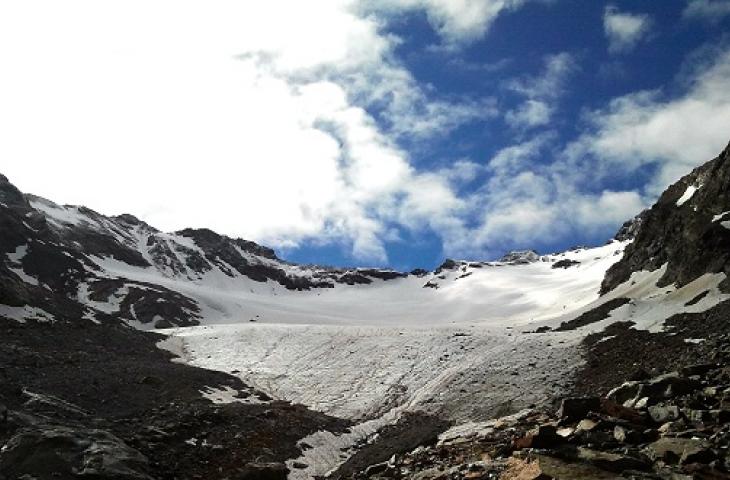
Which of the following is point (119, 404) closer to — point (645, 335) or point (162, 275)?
point (645, 335)

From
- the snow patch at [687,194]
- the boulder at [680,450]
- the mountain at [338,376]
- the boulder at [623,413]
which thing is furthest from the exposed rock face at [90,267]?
the snow patch at [687,194]

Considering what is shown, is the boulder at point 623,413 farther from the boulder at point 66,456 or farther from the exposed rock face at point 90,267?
the exposed rock face at point 90,267

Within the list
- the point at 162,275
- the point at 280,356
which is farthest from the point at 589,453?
the point at 162,275

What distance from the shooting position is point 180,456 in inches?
817

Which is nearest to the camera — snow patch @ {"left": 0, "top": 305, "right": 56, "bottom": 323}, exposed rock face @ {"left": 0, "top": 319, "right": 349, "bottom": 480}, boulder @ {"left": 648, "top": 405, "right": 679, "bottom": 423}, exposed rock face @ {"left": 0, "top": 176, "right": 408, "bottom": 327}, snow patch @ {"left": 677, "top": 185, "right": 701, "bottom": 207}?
boulder @ {"left": 648, "top": 405, "right": 679, "bottom": 423}

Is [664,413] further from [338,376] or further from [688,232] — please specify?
[688,232]

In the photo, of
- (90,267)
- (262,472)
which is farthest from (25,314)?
(90,267)

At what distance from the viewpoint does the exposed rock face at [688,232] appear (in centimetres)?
4506

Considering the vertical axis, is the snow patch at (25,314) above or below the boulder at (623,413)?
above

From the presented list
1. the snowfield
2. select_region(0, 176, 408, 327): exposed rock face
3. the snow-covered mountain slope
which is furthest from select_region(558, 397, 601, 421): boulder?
select_region(0, 176, 408, 327): exposed rock face

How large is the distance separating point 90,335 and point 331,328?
22.4 metres

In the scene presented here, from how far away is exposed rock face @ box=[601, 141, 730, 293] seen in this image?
45062 millimetres

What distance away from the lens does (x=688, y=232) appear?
5159 cm

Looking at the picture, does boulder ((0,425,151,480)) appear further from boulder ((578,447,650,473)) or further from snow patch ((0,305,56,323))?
snow patch ((0,305,56,323))
